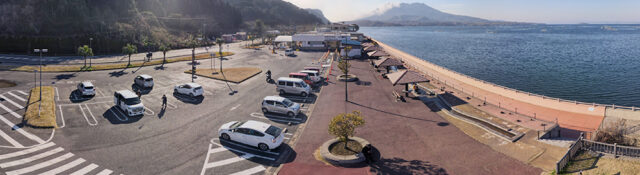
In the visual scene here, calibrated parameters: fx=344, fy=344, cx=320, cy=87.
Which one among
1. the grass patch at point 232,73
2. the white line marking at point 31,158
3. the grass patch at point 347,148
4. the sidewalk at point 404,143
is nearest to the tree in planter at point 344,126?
the grass patch at point 347,148

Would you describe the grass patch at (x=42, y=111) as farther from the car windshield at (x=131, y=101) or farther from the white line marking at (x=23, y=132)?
the car windshield at (x=131, y=101)

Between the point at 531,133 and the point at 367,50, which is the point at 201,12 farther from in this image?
the point at 531,133

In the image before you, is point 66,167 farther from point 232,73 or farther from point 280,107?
point 232,73

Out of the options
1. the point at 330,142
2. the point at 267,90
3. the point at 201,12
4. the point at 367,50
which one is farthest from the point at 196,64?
the point at 201,12

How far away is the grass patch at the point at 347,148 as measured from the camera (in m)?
20.4

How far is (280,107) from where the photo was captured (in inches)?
1123

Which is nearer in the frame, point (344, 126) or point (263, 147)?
point (344, 126)

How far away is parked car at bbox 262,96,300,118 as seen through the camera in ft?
92.6

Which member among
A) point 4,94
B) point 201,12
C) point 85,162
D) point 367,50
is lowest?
point 85,162

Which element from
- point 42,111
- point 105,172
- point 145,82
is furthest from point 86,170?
point 145,82

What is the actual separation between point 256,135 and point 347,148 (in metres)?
5.67

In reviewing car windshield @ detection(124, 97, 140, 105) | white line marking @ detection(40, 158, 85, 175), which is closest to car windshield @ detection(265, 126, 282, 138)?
white line marking @ detection(40, 158, 85, 175)

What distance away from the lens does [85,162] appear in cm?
1925

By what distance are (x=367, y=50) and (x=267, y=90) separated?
35.6 metres
